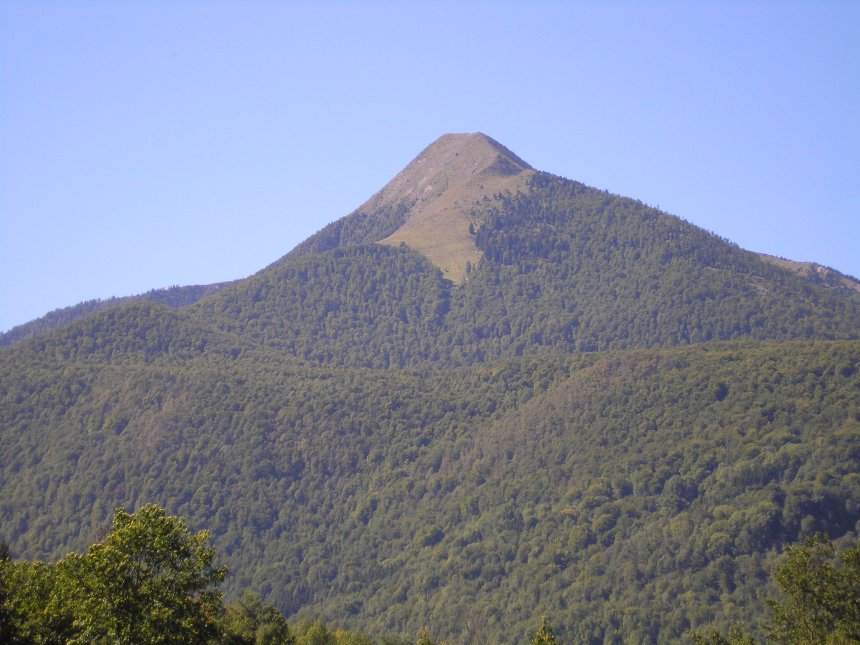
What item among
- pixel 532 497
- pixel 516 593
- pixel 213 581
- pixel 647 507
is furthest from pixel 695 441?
pixel 213 581

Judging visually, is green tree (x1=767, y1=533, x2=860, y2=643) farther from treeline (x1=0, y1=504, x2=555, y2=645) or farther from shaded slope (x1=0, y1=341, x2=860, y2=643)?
shaded slope (x1=0, y1=341, x2=860, y2=643)

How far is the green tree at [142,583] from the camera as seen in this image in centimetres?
4347

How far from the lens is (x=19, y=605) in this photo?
4575cm

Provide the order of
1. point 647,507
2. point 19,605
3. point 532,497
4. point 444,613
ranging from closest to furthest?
point 19,605
point 444,613
point 647,507
point 532,497

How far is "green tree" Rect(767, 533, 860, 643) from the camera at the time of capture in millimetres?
62781

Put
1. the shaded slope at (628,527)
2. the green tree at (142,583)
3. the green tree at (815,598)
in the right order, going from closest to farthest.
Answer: the green tree at (142,583) → the green tree at (815,598) → the shaded slope at (628,527)

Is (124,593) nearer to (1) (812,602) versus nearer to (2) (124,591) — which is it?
(2) (124,591)

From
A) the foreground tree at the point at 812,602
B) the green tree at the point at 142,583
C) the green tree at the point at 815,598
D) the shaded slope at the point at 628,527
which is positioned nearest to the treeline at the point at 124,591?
the green tree at the point at 142,583

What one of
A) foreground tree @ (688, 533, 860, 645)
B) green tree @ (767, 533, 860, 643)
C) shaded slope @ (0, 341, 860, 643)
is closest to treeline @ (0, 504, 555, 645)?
foreground tree @ (688, 533, 860, 645)

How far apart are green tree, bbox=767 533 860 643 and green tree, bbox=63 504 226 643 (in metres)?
39.1

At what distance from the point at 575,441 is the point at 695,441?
2552cm

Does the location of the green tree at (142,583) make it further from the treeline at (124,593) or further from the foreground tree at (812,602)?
the foreground tree at (812,602)

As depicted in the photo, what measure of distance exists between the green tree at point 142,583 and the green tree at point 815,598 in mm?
39096

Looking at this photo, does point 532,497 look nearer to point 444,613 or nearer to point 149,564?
point 444,613
